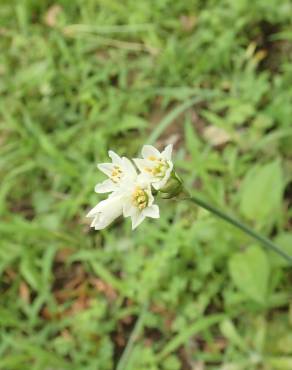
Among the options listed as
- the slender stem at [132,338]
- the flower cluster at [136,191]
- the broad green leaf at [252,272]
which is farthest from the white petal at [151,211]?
the slender stem at [132,338]

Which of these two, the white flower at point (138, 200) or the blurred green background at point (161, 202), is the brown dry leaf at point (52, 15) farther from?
the white flower at point (138, 200)

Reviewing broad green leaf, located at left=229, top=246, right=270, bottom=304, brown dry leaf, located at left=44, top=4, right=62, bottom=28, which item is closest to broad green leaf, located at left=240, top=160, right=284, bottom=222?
broad green leaf, located at left=229, top=246, right=270, bottom=304

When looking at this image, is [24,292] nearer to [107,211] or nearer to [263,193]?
[263,193]

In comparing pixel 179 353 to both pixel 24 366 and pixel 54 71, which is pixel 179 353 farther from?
pixel 54 71

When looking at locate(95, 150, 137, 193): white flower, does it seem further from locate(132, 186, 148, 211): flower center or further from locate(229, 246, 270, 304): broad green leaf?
locate(229, 246, 270, 304): broad green leaf

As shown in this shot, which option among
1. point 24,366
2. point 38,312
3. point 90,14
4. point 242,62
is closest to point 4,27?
point 90,14

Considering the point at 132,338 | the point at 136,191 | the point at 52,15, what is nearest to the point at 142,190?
the point at 136,191
